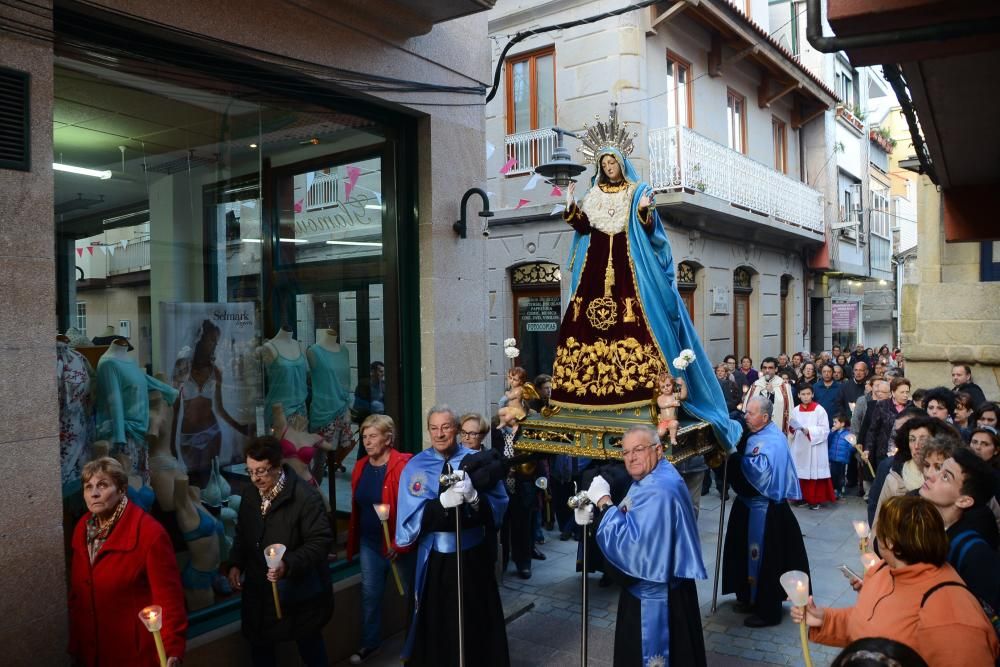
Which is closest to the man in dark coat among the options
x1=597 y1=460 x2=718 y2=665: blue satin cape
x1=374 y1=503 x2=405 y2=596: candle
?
x1=374 y1=503 x2=405 y2=596: candle

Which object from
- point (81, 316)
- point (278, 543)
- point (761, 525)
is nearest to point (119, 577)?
point (278, 543)

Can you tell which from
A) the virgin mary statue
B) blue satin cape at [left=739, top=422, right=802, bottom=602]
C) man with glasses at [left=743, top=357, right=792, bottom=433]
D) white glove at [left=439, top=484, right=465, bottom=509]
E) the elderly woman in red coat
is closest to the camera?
the elderly woman in red coat

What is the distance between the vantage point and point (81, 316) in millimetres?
4898

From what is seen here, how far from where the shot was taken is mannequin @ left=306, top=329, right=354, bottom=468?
6.48 metres

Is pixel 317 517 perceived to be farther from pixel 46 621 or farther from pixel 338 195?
pixel 338 195

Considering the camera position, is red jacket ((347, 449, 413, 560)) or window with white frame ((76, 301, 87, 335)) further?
red jacket ((347, 449, 413, 560))

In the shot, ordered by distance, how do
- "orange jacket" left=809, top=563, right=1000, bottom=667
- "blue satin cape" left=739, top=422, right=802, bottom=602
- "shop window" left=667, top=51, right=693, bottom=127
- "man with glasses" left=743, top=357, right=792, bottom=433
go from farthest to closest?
"shop window" left=667, top=51, right=693, bottom=127
"man with glasses" left=743, top=357, right=792, bottom=433
"blue satin cape" left=739, top=422, right=802, bottom=602
"orange jacket" left=809, top=563, right=1000, bottom=667

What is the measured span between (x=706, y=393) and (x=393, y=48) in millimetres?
3814

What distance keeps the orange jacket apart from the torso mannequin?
432 centimetres

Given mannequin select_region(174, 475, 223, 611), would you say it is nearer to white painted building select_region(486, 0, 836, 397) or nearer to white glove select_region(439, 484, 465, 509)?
white glove select_region(439, 484, 465, 509)

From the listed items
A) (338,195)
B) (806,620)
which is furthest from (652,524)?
(338,195)

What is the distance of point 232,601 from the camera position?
5238 mm

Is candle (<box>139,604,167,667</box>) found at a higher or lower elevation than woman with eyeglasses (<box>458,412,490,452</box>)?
lower

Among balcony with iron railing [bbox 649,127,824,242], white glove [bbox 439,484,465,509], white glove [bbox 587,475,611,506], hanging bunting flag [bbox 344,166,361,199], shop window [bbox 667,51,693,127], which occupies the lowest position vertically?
white glove [bbox 439,484,465,509]
